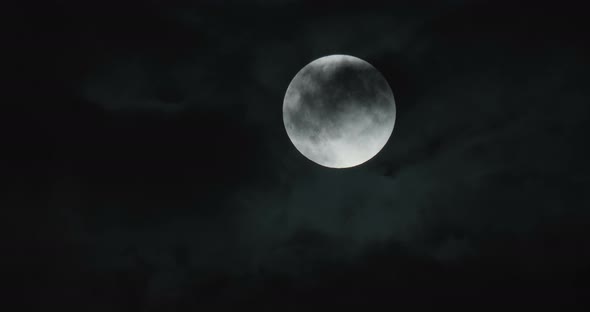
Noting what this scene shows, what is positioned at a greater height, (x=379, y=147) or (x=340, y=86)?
(x=340, y=86)

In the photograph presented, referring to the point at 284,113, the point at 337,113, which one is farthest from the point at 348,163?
the point at 284,113

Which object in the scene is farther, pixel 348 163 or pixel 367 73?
pixel 348 163

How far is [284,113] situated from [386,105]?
15.4 ft

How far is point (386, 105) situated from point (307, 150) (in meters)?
4.08

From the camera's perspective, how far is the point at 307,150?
16516 millimetres

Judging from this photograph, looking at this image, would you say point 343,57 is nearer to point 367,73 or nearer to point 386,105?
point 367,73

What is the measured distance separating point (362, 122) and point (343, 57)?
328cm

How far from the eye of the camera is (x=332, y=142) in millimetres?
15227

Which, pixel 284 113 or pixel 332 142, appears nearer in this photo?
pixel 332 142

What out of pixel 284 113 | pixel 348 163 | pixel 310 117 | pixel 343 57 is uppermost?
pixel 343 57

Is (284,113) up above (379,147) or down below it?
above

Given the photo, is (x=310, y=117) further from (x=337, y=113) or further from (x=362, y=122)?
(x=362, y=122)

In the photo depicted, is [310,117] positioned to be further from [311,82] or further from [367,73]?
[367,73]

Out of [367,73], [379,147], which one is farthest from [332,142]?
[367,73]
